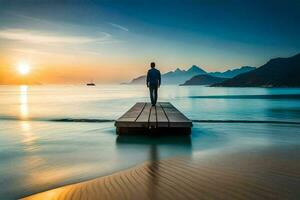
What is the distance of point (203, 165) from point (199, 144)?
3.94m

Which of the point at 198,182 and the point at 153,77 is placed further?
the point at 153,77

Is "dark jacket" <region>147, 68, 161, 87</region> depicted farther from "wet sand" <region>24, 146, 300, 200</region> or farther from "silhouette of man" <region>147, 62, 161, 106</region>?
"wet sand" <region>24, 146, 300, 200</region>

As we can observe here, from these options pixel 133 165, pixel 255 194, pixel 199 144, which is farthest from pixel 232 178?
pixel 199 144

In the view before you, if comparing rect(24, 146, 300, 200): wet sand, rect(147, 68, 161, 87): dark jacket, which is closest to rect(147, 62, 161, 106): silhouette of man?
rect(147, 68, 161, 87): dark jacket

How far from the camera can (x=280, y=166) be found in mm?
7422

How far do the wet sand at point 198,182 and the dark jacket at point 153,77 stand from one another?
10780 mm

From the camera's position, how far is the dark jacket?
61.7 feet

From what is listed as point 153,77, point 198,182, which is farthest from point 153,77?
point 198,182

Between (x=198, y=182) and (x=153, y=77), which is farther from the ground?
(x=153, y=77)

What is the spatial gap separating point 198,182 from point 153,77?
1321cm

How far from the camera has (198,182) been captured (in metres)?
6.09

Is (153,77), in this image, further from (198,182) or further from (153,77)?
(198,182)

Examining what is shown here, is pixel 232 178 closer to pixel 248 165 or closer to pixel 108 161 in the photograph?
pixel 248 165

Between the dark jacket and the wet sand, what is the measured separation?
10780mm
